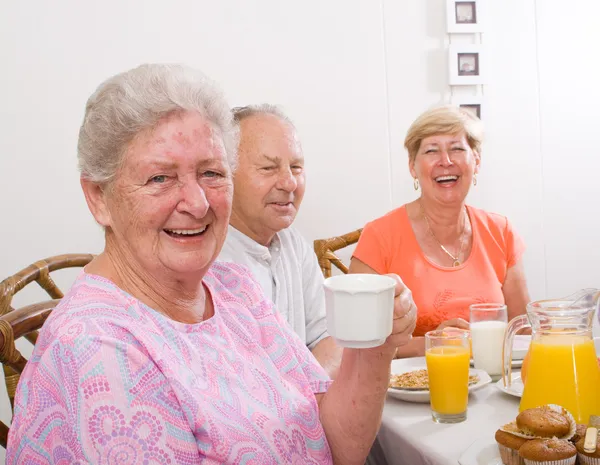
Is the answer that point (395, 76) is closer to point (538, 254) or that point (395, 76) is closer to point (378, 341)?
point (538, 254)

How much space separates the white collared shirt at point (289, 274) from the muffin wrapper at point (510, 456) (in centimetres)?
96

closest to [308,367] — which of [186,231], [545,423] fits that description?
[186,231]

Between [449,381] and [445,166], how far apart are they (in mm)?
1374

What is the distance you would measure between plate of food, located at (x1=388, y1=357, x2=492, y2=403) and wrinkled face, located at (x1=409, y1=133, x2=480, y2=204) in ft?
3.45

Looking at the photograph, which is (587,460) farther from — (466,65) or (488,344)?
(466,65)

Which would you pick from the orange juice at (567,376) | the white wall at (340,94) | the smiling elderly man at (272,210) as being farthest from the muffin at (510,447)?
the white wall at (340,94)

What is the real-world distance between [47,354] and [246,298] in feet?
1.66

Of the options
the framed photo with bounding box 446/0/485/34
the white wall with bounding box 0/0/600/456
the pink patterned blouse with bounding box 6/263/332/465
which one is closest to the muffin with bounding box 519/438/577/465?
the pink patterned blouse with bounding box 6/263/332/465

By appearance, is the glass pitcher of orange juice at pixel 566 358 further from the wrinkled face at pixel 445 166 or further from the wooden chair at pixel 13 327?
the wrinkled face at pixel 445 166

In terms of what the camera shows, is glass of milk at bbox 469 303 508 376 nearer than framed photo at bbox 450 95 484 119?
Yes

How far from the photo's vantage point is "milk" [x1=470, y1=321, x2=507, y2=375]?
157 cm

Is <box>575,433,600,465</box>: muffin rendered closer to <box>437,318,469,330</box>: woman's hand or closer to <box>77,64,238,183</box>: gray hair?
<box>77,64,238,183</box>: gray hair

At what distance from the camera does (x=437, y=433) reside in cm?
121

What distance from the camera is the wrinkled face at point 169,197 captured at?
1.10 metres
